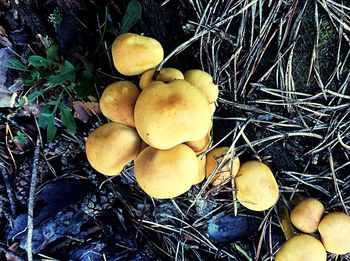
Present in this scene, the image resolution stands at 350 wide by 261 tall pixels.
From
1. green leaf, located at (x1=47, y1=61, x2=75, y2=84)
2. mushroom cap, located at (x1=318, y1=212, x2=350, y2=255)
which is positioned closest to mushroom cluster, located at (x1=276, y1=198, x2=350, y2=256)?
mushroom cap, located at (x1=318, y1=212, x2=350, y2=255)

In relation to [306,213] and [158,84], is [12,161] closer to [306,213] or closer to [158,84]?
[158,84]

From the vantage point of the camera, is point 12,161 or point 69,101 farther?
point 12,161

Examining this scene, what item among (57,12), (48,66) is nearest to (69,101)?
(48,66)

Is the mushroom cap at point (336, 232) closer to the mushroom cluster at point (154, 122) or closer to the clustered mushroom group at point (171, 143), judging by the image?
the clustered mushroom group at point (171, 143)

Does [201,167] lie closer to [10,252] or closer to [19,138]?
[19,138]

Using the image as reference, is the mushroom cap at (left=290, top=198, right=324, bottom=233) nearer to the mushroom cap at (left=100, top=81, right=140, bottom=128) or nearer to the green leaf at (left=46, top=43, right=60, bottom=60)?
the mushroom cap at (left=100, top=81, right=140, bottom=128)

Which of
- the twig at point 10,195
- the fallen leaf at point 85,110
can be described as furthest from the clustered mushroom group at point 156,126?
the twig at point 10,195

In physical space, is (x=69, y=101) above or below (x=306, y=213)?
above
